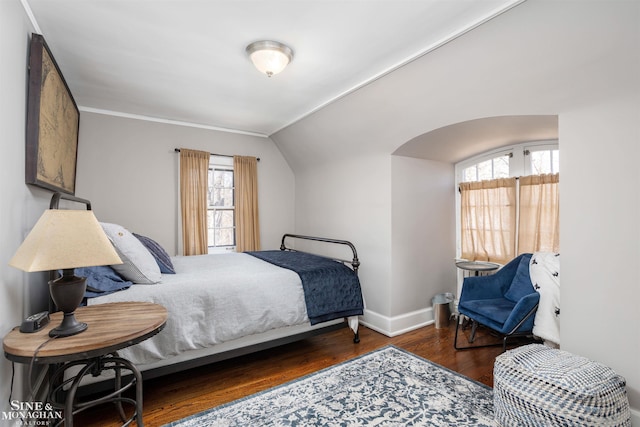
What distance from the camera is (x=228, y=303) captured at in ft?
7.69

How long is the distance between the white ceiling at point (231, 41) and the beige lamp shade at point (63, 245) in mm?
1409

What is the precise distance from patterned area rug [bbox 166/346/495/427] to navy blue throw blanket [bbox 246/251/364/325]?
1.53 ft

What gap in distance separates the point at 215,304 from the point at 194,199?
2.36 meters

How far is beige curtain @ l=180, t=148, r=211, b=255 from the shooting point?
4188 millimetres

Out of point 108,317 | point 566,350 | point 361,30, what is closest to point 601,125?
point 566,350

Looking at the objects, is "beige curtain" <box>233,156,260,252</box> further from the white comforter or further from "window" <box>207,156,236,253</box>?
the white comforter

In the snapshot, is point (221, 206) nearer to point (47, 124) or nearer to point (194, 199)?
point (194, 199)

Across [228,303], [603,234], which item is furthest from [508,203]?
[228,303]

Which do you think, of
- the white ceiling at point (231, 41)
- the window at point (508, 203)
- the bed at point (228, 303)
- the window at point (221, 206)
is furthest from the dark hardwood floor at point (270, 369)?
the white ceiling at point (231, 41)

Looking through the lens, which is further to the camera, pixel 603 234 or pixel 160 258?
pixel 160 258

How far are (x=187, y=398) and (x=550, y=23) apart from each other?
3.34 m

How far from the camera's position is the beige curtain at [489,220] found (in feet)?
11.3

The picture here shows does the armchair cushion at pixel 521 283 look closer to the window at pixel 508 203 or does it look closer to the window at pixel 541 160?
the window at pixel 508 203

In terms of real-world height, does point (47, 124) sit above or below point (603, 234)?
above
